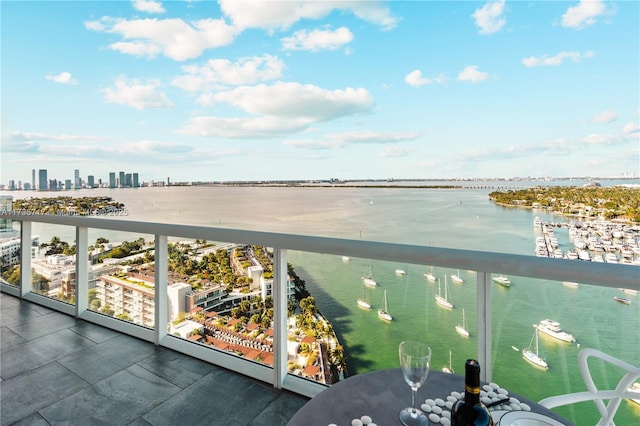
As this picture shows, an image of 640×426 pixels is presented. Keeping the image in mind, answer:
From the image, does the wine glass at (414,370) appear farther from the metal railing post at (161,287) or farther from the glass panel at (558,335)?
the metal railing post at (161,287)

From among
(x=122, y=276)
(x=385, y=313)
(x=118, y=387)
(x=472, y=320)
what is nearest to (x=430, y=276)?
(x=472, y=320)

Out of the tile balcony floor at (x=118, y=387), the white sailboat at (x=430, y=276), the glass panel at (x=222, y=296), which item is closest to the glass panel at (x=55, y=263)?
the tile balcony floor at (x=118, y=387)

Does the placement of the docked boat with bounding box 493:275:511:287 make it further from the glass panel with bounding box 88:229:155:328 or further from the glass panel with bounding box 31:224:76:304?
the glass panel with bounding box 31:224:76:304

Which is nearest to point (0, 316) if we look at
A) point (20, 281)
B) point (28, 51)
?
point (20, 281)

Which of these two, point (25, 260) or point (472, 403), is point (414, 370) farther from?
point (25, 260)

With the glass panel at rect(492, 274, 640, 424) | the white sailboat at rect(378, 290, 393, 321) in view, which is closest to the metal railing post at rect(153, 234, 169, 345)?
the white sailboat at rect(378, 290, 393, 321)

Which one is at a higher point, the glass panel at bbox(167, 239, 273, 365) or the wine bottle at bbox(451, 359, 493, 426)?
the wine bottle at bbox(451, 359, 493, 426)
